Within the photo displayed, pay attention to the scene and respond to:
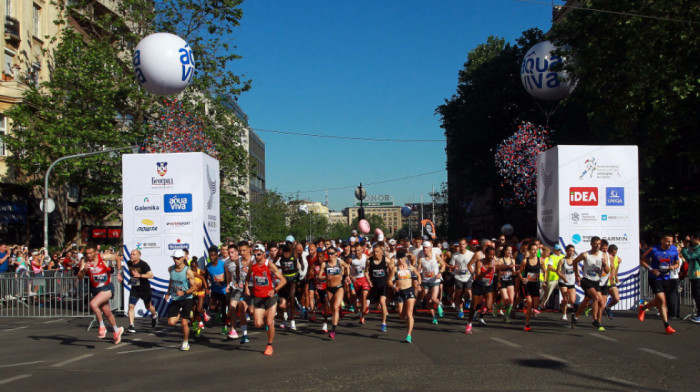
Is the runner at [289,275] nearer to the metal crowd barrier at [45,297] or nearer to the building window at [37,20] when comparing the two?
the metal crowd barrier at [45,297]

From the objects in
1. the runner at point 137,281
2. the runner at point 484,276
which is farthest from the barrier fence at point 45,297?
the runner at point 484,276

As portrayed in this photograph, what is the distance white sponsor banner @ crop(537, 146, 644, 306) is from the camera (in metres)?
16.1

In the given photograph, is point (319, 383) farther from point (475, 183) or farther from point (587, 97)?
point (475, 183)

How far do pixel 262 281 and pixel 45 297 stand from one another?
26.7 feet

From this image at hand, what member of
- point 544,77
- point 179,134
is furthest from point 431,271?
point 179,134

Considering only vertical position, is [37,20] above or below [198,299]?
above

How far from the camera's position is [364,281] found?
1375 centimetres

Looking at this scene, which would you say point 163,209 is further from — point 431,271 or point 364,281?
point 431,271

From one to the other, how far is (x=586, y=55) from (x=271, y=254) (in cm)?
1541

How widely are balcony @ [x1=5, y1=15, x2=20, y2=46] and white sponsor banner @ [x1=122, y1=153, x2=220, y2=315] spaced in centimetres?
1887

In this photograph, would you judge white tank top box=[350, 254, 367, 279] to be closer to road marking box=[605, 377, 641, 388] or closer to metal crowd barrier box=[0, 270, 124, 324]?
metal crowd barrier box=[0, 270, 124, 324]

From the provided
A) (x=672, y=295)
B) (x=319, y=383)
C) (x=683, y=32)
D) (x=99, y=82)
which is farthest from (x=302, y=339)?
(x=99, y=82)

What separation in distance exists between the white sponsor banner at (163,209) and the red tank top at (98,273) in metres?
2.90

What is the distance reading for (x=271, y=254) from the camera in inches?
567
